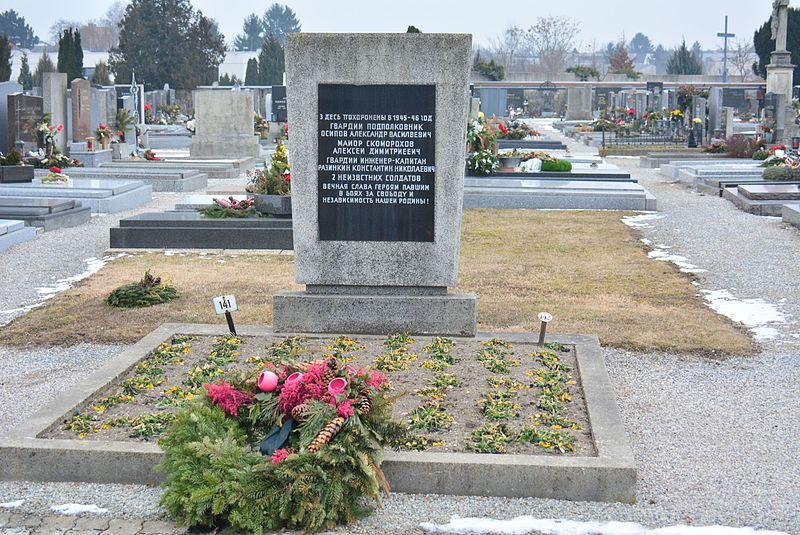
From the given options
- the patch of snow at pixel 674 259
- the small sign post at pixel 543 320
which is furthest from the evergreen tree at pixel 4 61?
the small sign post at pixel 543 320

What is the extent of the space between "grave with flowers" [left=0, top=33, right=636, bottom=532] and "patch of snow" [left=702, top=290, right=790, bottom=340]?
7.33 feet

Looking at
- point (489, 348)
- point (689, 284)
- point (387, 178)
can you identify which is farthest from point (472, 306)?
point (689, 284)

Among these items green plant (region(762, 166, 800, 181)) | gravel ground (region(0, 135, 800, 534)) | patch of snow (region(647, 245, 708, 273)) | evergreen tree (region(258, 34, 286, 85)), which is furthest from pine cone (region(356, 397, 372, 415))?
evergreen tree (region(258, 34, 286, 85))

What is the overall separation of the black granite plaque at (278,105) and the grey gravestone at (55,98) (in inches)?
587

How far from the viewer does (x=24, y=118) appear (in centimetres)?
2270

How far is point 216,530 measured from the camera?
4891mm

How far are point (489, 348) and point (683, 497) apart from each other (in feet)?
8.03

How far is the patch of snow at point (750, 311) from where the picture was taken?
927 centimetres

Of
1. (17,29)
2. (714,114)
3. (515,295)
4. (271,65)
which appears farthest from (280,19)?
(515,295)

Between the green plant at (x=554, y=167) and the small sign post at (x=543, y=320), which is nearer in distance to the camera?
the small sign post at (x=543, y=320)

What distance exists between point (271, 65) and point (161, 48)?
19.0 metres

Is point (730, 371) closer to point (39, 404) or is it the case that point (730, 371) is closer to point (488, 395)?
point (488, 395)

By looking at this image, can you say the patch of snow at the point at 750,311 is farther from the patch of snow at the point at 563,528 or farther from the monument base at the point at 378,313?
the patch of snow at the point at 563,528

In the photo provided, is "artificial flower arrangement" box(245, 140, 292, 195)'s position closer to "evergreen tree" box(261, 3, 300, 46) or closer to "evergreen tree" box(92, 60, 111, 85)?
"evergreen tree" box(92, 60, 111, 85)
